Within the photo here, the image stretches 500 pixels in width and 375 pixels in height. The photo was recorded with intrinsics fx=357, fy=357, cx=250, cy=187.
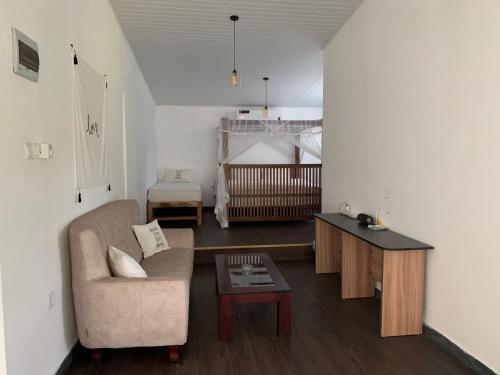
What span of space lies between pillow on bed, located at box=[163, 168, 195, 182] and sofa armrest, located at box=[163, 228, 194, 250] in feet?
14.1

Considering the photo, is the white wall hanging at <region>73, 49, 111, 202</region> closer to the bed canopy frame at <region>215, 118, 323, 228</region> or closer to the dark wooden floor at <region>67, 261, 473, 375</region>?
the dark wooden floor at <region>67, 261, 473, 375</region>

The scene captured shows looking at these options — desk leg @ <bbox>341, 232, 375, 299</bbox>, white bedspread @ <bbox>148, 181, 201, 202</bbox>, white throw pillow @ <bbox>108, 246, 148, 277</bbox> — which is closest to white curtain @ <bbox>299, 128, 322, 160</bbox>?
white bedspread @ <bbox>148, 181, 201, 202</bbox>

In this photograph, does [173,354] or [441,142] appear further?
[441,142]

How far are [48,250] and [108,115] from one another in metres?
1.83

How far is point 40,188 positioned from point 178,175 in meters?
6.20

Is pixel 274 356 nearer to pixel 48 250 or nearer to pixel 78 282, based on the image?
pixel 78 282

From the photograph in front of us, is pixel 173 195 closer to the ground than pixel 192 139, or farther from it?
closer to the ground

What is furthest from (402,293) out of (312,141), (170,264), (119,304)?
(312,141)

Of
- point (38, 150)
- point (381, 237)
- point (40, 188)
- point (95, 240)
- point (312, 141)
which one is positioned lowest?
point (381, 237)

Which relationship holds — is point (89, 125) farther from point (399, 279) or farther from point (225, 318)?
point (399, 279)

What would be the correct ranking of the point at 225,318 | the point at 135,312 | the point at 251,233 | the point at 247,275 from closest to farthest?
the point at 135,312 < the point at 225,318 < the point at 247,275 < the point at 251,233

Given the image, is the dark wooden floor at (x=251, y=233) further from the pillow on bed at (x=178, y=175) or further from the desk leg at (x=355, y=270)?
the pillow on bed at (x=178, y=175)

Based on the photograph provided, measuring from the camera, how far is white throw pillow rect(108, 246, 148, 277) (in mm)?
2389

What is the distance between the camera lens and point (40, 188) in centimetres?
195
